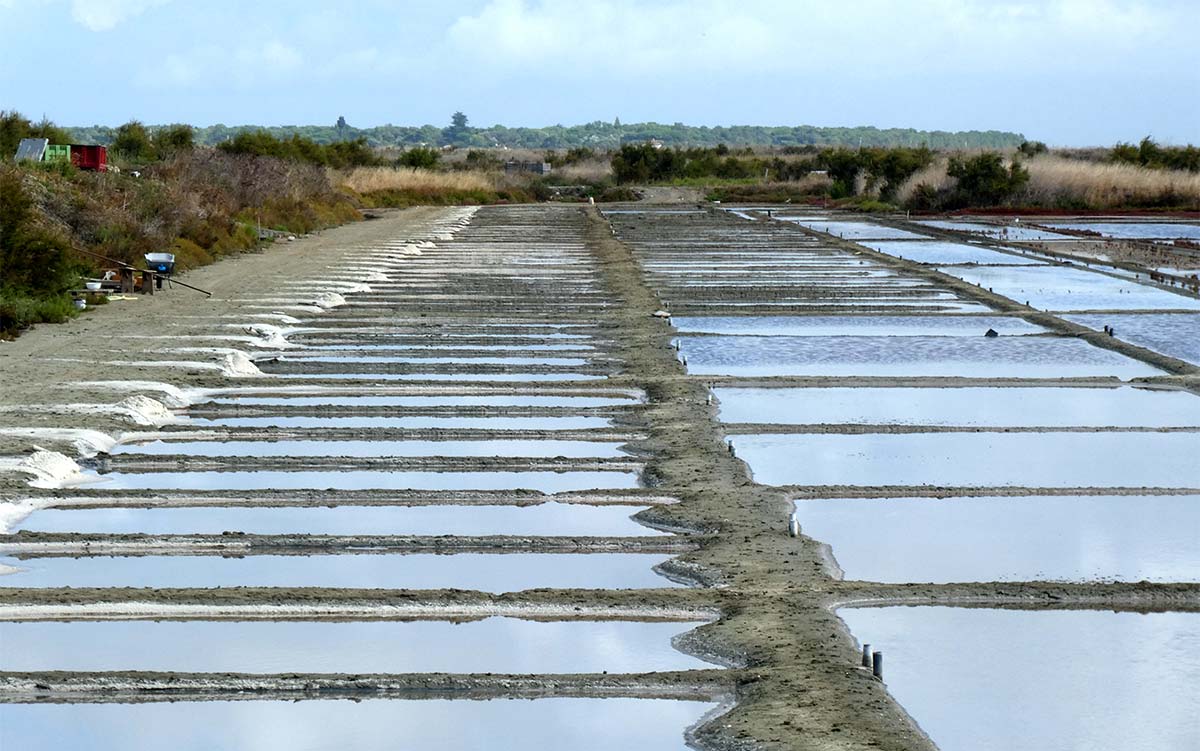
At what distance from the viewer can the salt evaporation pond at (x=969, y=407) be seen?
1105 cm

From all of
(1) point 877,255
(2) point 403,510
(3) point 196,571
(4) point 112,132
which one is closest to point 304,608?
(3) point 196,571

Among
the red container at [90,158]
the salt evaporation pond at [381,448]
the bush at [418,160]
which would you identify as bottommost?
the salt evaporation pond at [381,448]

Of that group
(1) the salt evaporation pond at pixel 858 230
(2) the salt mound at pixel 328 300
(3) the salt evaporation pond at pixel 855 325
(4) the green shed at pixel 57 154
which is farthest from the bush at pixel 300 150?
(3) the salt evaporation pond at pixel 855 325

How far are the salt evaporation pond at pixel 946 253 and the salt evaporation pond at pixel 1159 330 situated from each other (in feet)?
25.8

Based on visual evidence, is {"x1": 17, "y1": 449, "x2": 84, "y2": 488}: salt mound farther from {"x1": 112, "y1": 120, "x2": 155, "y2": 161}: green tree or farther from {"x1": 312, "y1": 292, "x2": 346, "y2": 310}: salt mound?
{"x1": 112, "y1": 120, "x2": 155, "y2": 161}: green tree

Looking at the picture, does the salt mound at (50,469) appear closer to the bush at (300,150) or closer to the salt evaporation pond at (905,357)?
the salt evaporation pond at (905,357)

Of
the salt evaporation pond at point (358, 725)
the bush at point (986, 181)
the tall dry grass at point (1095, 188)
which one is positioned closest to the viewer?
the salt evaporation pond at point (358, 725)

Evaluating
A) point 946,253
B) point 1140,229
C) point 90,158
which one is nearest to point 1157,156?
point 1140,229

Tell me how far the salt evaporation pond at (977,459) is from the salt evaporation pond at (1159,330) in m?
4.13

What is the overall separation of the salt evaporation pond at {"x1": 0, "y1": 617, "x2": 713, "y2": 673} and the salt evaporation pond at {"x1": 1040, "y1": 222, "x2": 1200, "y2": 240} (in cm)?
2807

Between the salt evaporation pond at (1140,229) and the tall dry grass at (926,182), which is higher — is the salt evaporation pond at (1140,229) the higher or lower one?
the lower one

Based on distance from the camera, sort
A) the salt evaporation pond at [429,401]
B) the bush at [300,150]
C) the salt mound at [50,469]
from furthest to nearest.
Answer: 1. the bush at [300,150]
2. the salt evaporation pond at [429,401]
3. the salt mound at [50,469]

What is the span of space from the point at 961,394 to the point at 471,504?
506 centimetres

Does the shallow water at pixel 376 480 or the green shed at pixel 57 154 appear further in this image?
the green shed at pixel 57 154
